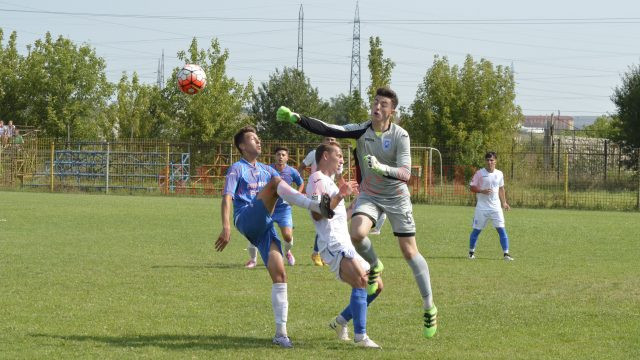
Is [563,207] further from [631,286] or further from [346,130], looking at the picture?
[346,130]

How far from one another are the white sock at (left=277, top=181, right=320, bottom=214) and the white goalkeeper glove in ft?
1.96

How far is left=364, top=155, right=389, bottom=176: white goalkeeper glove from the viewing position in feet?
26.2

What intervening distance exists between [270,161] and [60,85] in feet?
73.4

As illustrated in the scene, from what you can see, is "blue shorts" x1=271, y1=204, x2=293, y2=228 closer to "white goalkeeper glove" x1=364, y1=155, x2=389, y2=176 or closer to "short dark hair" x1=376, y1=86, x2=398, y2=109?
"short dark hair" x1=376, y1=86, x2=398, y2=109

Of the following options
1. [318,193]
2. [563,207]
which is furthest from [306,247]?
[563,207]

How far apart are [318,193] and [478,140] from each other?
114ft

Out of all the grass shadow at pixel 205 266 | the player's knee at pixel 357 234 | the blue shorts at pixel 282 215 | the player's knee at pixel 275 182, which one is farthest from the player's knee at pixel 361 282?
the grass shadow at pixel 205 266

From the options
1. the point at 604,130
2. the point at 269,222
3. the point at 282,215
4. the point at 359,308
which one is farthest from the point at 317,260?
the point at 604,130

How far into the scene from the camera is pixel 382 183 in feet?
28.4

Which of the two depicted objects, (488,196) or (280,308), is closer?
(280,308)

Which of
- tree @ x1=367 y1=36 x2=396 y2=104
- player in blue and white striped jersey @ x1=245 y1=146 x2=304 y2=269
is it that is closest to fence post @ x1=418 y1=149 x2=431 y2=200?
tree @ x1=367 y1=36 x2=396 y2=104

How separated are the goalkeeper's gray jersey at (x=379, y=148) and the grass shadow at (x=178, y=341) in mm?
1829

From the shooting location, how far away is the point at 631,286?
12.7 meters

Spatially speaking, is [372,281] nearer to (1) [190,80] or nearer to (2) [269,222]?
(2) [269,222]
